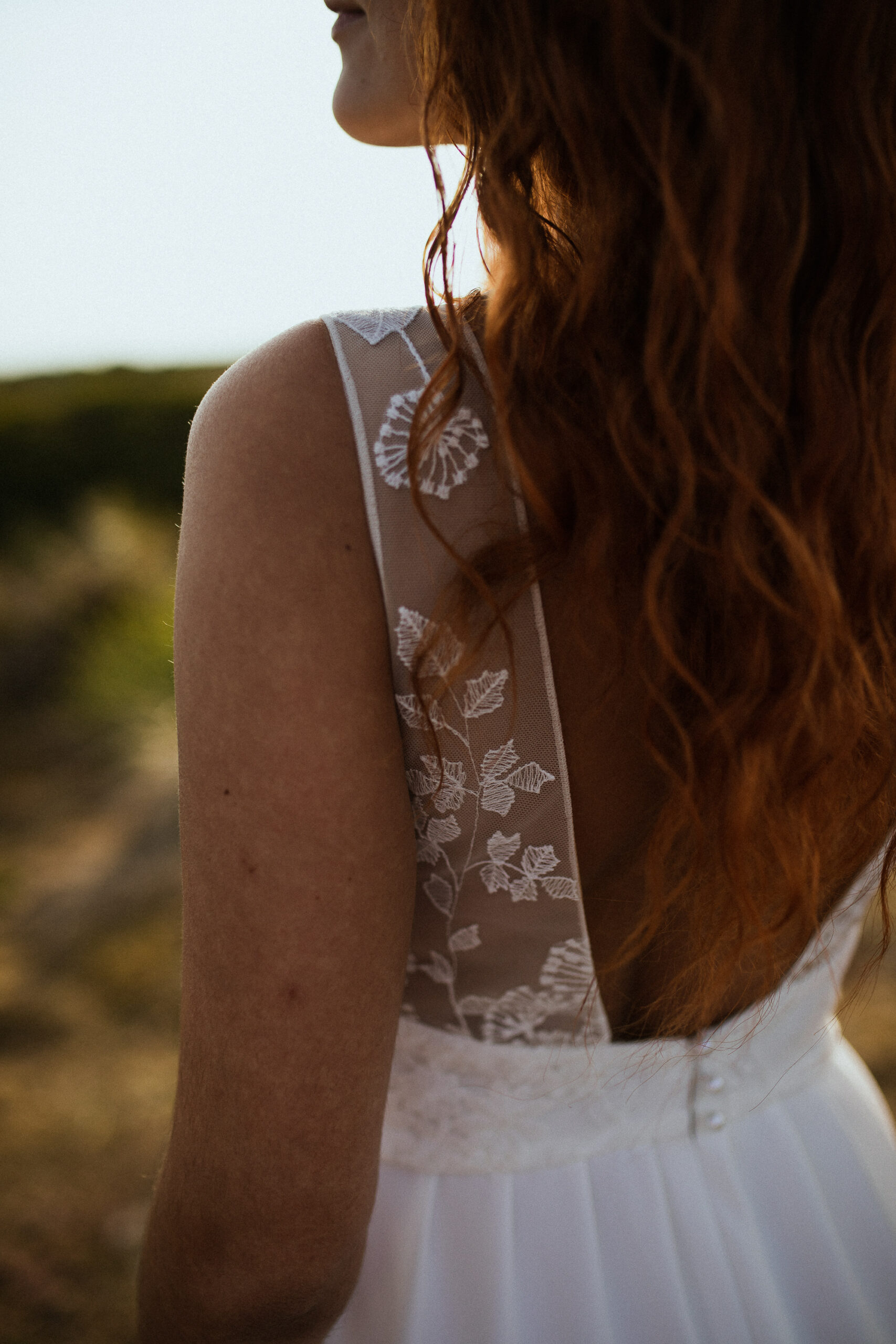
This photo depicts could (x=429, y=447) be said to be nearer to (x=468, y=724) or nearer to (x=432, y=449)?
(x=432, y=449)

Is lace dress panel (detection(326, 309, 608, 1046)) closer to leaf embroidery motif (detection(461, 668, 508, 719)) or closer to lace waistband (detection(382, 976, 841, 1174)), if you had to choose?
leaf embroidery motif (detection(461, 668, 508, 719))

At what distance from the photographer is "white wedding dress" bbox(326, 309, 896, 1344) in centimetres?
81

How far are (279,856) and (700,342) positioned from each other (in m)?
0.52

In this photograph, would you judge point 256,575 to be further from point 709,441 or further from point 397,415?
point 709,441

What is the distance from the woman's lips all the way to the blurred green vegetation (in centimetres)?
275

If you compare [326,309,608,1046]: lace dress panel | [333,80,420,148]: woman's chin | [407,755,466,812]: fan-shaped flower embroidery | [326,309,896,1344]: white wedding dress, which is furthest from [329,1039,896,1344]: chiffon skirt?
[333,80,420,148]: woman's chin

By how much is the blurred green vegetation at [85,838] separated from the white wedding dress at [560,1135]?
178 centimetres

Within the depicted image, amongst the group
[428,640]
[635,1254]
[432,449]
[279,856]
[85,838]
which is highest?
[432,449]

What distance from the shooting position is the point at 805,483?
0.69 meters

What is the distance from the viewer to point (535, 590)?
2.45ft

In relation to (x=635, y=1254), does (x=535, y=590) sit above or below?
above

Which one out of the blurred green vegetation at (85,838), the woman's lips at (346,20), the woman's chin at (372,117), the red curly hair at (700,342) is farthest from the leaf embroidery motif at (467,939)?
the blurred green vegetation at (85,838)

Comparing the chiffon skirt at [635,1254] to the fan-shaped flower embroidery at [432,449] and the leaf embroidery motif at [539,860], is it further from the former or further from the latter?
the fan-shaped flower embroidery at [432,449]

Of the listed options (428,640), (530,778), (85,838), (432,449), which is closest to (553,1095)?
(530,778)
